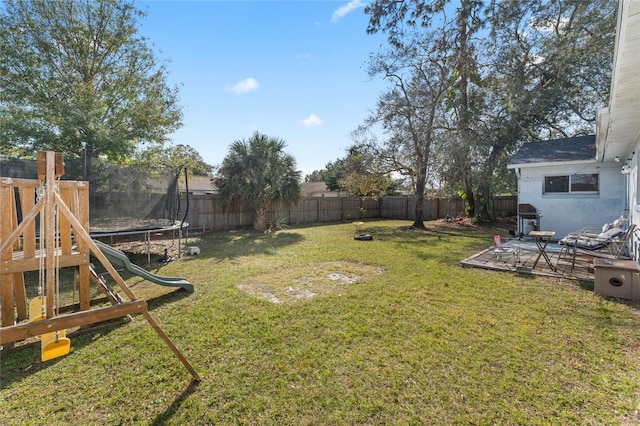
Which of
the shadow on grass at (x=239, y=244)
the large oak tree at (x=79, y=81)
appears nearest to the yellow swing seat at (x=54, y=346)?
the shadow on grass at (x=239, y=244)

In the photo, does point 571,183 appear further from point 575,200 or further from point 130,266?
point 130,266

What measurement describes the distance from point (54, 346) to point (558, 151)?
12434 millimetres

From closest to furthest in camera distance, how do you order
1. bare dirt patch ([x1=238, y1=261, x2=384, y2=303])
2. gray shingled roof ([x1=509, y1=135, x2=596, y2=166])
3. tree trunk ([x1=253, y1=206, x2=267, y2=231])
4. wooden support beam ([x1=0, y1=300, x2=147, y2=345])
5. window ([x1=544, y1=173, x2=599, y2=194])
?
wooden support beam ([x1=0, y1=300, x2=147, y2=345]), bare dirt patch ([x1=238, y1=261, x2=384, y2=303]), window ([x1=544, y1=173, x2=599, y2=194]), gray shingled roof ([x1=509, y1=135, x2=596, y2=166]), tree trunk ([x1=253, y1=206, x2=267, y2=231])

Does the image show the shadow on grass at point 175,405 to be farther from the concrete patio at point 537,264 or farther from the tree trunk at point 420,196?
the tree trunk at point 420,196

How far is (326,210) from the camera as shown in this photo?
52.3 feet

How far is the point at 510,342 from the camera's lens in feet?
8.93

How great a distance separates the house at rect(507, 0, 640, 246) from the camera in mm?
5438

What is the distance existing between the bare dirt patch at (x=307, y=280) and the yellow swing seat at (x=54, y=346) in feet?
7.48

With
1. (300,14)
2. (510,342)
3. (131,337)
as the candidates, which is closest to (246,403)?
(131,337)

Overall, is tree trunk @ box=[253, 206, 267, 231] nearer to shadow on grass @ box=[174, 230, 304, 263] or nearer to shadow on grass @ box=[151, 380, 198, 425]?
shadow on grass @ box=[174, 230, 304, 263]

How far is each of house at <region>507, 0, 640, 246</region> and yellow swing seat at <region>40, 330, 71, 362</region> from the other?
23.4 feet

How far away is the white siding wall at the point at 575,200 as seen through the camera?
25.2ft

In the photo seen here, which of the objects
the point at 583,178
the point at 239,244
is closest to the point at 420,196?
the point at 583,178

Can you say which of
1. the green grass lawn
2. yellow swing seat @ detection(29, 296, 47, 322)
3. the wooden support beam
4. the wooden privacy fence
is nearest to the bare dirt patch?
the green grass lawn
